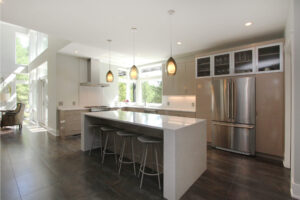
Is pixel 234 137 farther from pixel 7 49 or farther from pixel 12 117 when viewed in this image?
pixel 7 49

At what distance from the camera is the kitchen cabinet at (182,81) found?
15.0 feet

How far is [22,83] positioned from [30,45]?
230 centimetres

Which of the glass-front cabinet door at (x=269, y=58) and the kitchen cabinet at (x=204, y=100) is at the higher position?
the glass-front cabinet door at (x=269, y=58)

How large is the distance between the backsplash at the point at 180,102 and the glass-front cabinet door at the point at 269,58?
2.05m

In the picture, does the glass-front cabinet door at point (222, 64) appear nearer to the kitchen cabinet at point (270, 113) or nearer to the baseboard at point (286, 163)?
the kitchen cabinet at point (270, 113)

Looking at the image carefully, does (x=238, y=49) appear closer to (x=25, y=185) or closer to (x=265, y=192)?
(x=265, y=192)

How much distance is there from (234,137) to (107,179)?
2.99m

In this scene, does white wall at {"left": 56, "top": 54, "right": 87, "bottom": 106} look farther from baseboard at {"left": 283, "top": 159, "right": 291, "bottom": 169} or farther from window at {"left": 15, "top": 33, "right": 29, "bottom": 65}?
baseboard at {"left": 283, "top": 159, "right": 291, "bottom": 169}

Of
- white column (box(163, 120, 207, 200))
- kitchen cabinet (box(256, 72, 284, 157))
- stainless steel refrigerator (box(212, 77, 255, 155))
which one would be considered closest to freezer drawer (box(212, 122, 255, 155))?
stainless steel refrigerator (box(212, 77, 255, 155))

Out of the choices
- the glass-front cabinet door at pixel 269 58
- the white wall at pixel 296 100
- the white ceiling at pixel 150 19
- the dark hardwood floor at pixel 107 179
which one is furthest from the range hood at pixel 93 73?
the white wall at pixel 296 100

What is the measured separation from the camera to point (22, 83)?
8.60 meters

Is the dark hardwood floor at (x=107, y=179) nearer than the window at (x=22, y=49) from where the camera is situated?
Yes

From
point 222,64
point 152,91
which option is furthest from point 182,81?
point 152,91

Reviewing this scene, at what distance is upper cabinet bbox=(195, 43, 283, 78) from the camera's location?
10.2ft
